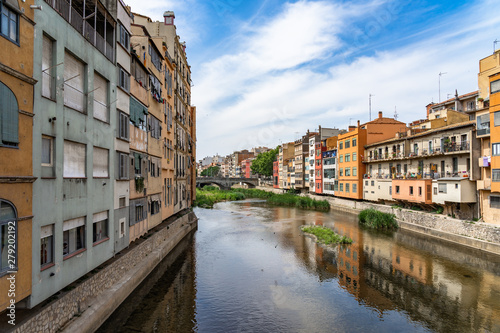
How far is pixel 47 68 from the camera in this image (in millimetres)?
10727

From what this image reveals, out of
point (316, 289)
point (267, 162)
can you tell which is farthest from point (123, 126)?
point (267, 162)

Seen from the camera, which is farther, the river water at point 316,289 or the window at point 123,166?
the window at point 123,166

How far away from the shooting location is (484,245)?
25.3 meters

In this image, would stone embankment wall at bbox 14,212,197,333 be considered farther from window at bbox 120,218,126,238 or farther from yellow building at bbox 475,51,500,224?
yellow building at bbox 475,51,500,224

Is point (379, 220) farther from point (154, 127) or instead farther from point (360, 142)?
point (154, 127)

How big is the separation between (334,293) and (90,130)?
1493cm

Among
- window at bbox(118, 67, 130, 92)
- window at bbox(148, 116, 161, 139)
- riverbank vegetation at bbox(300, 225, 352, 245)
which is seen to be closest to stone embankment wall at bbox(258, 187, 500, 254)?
riverbank vegetation at bbox(300, 225, 352, 245)

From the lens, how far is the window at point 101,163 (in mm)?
14289

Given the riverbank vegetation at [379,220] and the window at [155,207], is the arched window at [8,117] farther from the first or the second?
the riverbank vegetation at [379,220]

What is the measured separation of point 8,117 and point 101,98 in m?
6.79

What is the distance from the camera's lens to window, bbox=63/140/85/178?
11.9 m

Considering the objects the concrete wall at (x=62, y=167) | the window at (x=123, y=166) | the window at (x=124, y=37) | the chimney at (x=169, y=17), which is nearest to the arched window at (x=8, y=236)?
the concrete wall at (x=62, y=167)

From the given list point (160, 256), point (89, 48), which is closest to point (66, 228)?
point (89, 48)

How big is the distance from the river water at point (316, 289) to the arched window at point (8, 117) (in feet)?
27.5
